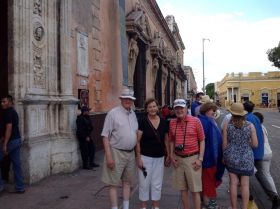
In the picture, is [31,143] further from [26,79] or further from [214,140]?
[214,140]

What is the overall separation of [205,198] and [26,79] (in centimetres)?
396

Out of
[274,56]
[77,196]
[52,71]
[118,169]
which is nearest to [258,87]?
[274,56]

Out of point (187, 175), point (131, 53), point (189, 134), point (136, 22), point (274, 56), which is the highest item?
point (274, 56)

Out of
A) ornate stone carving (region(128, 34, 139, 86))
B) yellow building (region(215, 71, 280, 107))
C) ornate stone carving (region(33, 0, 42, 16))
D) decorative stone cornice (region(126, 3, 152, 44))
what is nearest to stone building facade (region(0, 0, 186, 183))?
ornate stone carving (region(33, 0, 42, 16))

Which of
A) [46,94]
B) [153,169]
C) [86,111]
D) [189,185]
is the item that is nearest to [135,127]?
[153,169]

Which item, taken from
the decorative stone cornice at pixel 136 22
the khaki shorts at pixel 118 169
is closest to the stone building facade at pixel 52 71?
the khaki shorts at pixel 118 169

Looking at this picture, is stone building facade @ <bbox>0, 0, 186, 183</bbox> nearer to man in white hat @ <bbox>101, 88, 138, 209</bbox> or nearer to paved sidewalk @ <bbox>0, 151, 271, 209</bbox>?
paved sidewalk @ <bbox>0, 151, 271, 209</bbox>

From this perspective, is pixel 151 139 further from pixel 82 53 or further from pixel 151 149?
pixel 82 53

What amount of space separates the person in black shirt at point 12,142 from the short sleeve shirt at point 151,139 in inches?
97.3

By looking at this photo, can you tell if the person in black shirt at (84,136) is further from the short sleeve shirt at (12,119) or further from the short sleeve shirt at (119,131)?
the short sleeve shirt at (119,131)

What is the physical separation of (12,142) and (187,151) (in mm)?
3107

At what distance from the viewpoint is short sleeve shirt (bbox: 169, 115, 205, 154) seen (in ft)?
17.9

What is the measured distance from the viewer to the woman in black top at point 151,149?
5.62m

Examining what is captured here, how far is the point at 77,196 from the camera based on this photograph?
6.92 metres
